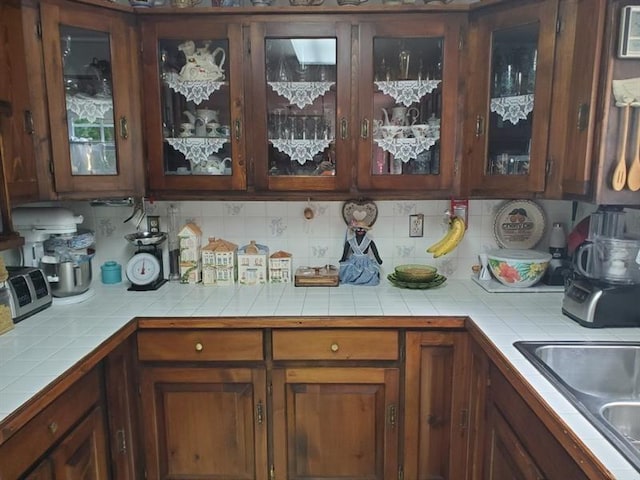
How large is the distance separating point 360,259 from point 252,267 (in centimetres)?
49

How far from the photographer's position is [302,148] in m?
1.98

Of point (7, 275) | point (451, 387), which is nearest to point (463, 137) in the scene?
point (451, 387)

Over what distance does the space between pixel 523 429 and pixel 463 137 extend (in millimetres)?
1126

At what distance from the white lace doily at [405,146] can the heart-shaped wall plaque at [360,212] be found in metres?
0.34

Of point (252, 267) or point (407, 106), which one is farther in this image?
point (252, 267)

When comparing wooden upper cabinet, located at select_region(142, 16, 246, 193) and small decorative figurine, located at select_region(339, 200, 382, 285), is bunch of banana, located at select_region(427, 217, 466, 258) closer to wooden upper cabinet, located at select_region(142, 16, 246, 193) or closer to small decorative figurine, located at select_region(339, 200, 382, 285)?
small decorative figurine, located at select_region(339, 200, 382, 285)

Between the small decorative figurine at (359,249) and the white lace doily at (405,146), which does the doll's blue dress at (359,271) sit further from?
the white lace doily at (405,146)

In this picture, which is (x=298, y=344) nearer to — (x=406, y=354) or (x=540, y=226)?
(x=406, y=354)

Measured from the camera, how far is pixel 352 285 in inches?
84.7

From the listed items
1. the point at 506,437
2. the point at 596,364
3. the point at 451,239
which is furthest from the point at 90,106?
the point at 596,364

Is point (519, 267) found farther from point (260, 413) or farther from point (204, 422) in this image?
point (204, 422)

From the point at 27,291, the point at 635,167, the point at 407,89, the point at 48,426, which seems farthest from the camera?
the point at 407,89

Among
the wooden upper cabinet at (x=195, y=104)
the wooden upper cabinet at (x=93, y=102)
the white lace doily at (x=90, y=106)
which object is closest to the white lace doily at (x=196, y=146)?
the wooden upper cabinet at (x=195, y=104)

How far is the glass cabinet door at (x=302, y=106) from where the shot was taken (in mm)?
1892
